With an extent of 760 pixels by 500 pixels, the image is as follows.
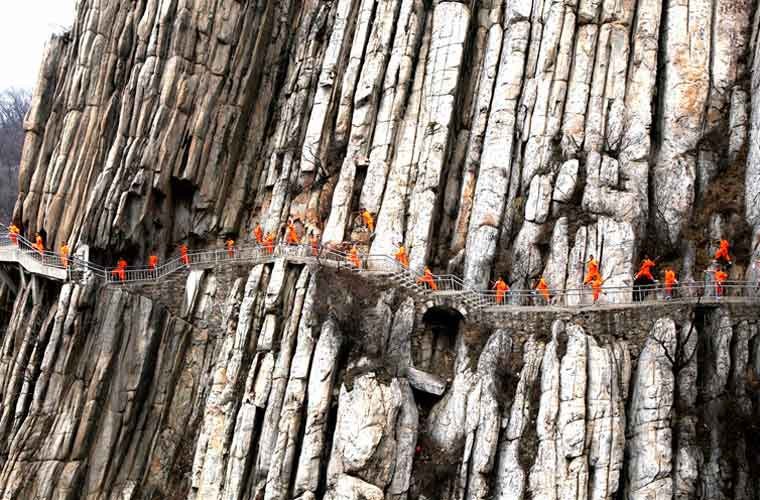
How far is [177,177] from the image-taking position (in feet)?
133

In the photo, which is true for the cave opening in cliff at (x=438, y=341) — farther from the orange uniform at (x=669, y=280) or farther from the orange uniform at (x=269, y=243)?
the orange uniform at (x=269, y=243)

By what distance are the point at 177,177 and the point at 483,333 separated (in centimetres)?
1751

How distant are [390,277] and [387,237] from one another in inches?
174

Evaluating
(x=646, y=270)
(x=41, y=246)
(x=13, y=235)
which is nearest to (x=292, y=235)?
(x=41, y=246)

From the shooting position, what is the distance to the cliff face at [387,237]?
92.3 ft

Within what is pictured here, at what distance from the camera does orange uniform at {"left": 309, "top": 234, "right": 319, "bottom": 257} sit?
118ft

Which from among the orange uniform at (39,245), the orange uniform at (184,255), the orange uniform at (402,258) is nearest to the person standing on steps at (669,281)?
the orange uniform at (402,258)

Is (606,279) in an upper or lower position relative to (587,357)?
upper

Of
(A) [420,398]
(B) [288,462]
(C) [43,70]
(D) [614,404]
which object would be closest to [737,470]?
(D) [614,404]

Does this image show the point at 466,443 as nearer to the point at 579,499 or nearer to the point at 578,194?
the point at 579,499

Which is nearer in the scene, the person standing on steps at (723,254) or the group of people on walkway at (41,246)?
the person standing on steps at (723,254)

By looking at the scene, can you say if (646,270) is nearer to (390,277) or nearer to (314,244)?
(390,277)

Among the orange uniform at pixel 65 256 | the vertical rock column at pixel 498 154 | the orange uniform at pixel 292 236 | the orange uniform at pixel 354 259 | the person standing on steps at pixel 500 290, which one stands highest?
the vertical rock column at pixel 498 154

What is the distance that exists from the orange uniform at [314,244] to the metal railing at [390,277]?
0.06 m
